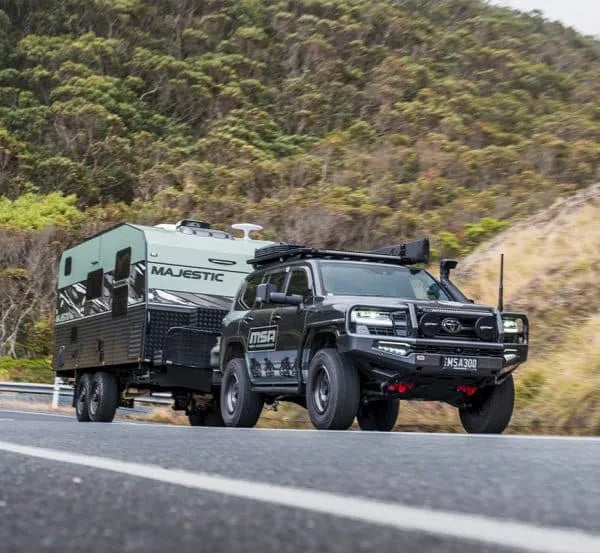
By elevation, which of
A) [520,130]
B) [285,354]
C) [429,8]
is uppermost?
[429,8]

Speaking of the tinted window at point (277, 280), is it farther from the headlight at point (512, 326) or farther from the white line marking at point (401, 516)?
the white line marking at point (401, 516)

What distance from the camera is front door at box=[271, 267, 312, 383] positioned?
38.7 feet

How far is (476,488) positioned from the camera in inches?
165

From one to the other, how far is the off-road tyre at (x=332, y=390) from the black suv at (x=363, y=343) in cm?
1

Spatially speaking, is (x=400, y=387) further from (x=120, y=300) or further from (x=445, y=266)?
(x=120, y=300)

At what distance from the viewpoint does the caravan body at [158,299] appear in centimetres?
1475

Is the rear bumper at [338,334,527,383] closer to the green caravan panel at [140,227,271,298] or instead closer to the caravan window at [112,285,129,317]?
the green caravan panel at [140,227,271,298]

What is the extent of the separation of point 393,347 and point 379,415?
8.23 ft

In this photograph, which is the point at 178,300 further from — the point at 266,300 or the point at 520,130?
the point at 520,130

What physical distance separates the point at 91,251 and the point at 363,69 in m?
45.4

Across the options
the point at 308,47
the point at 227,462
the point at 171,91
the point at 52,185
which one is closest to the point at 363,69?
the point at 308,47

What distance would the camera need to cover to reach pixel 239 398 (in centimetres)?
1266

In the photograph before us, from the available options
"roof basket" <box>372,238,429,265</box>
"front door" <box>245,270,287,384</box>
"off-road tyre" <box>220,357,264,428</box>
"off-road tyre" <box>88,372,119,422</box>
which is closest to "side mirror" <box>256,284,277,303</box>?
"front door" <box>245,270,287,384</box>

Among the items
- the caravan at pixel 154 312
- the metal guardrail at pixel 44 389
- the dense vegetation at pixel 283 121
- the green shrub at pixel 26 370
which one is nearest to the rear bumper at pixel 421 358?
the caravan at pixel 154 312
